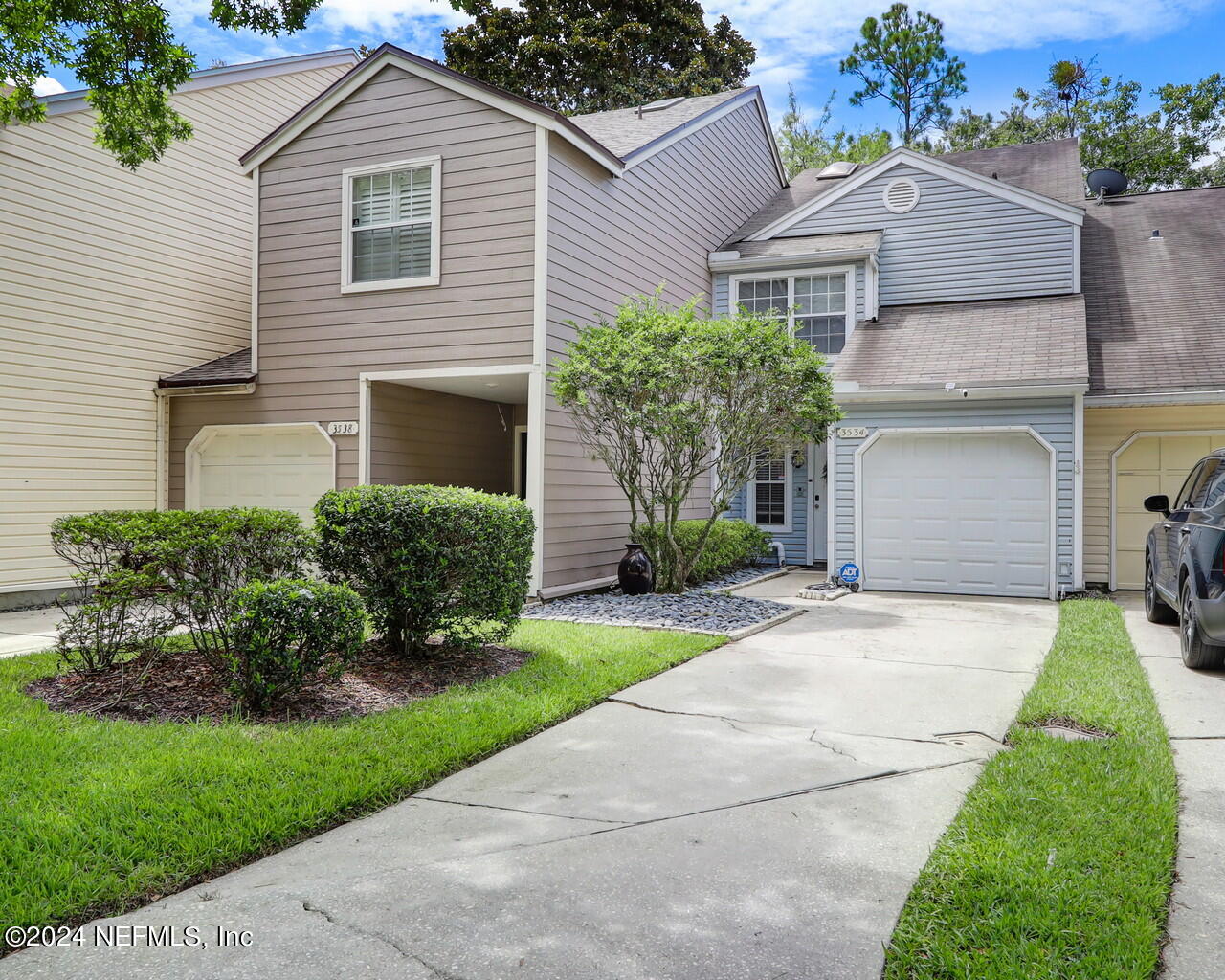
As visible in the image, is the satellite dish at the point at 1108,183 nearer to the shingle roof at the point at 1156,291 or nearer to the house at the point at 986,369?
the shingle roof at the point at 1156,291

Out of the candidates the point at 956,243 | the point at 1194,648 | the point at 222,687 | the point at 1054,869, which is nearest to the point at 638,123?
the point at 956,243

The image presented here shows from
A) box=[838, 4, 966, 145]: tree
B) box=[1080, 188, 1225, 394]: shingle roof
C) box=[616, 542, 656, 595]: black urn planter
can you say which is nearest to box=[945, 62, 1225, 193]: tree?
box=[838, 4, 966, 145]: tree

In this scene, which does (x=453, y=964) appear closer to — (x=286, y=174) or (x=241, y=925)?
(x=241, y=925)

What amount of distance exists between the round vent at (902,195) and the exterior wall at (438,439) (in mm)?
6832

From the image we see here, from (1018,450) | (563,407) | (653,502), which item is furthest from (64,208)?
(1018,450)

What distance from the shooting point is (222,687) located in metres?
5.36

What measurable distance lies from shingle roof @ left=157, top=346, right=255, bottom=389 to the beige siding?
10.9 meters

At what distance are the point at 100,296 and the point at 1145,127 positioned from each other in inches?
1034

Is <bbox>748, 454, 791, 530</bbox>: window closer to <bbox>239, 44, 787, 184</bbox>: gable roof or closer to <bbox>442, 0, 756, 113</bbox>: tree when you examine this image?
<bbox>239, 44, 787, 184</bbox>: gable roof

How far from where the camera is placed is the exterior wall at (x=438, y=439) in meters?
10.6

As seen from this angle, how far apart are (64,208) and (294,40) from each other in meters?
3.64

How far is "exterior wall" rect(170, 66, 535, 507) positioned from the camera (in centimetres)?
969

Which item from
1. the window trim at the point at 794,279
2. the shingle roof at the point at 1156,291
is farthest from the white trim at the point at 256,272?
the shingle roof at the point at 1156,291

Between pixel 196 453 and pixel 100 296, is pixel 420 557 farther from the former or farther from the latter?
pixel 100 296
